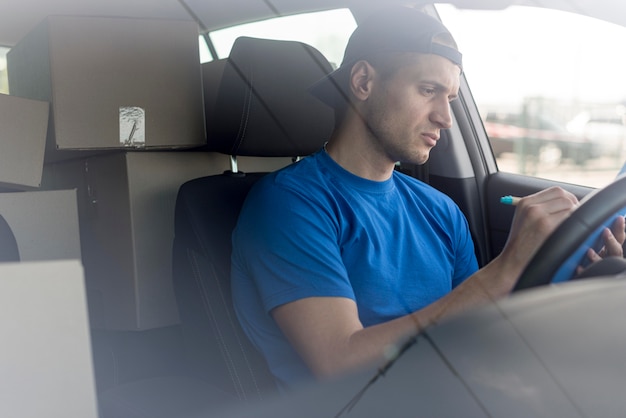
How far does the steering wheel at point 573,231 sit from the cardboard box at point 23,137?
922mm

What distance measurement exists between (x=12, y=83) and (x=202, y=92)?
38cm

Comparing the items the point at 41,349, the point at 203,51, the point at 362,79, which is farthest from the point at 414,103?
the point at 41,349

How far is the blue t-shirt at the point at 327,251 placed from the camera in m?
1.21

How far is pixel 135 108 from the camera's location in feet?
4.97

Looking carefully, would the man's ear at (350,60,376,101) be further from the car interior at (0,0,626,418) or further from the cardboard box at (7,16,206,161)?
the cardboard box at (7,16,206,161)

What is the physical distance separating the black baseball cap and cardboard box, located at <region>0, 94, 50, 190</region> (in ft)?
1.93

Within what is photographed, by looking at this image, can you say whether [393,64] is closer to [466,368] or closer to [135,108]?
[135,108]

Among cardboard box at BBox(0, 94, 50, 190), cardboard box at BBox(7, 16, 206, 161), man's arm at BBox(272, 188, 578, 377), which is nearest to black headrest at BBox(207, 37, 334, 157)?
cardboard box at BBox(7, 16, 206, 161)

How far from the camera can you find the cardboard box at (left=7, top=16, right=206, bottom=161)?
1419 millimetres

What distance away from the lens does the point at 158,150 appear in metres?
1.64

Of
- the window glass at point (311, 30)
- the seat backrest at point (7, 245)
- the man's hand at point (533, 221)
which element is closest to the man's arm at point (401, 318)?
the man's hand at point (533, 221)

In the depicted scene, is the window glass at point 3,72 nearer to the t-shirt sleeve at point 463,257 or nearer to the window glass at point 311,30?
the window glass at point 311,30

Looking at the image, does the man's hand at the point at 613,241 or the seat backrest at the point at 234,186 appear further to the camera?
the seat backrest at the point at 234,186

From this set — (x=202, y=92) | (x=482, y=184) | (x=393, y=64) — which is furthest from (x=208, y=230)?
(x=482, y=184)
